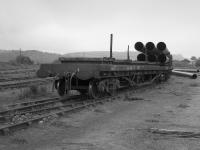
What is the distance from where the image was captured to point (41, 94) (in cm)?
1442

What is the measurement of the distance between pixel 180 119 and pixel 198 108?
2629 mm

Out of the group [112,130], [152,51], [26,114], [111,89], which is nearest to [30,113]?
[26,114]

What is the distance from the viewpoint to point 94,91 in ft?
40.8

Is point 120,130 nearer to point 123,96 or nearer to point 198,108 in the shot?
point 198,108

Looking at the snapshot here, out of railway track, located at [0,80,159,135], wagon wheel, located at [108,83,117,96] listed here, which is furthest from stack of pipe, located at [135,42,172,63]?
railway track, located at [0,80,159,135]

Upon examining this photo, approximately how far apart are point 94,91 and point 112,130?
492 centimetres

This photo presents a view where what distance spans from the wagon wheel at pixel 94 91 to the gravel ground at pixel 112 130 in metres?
1.11

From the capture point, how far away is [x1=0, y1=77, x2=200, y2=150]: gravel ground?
623 cm

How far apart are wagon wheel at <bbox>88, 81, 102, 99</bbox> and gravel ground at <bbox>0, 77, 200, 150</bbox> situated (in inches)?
43.5

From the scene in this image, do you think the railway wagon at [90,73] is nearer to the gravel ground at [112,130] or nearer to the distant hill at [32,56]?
the gravel ground at [112,130]

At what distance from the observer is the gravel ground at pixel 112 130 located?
6.23 metres

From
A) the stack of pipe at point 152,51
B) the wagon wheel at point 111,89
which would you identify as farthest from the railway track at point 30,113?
the stack of pipe at point 152,51

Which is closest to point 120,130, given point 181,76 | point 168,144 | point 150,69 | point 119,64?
point 168,144

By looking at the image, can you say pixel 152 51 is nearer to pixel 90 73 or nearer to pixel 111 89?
pixel 111 89
